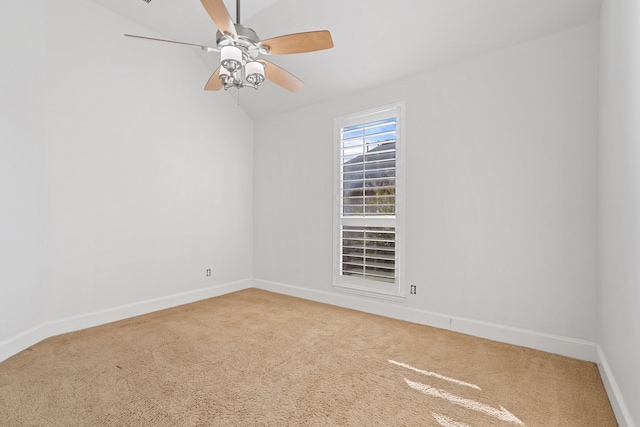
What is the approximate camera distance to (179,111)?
3863mm

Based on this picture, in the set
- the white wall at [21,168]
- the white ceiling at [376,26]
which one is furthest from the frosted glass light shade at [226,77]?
the white wall at [21,168]

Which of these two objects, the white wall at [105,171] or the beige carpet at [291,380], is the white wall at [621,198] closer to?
the beige carpet at [291,380]

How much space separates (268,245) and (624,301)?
3.76 m

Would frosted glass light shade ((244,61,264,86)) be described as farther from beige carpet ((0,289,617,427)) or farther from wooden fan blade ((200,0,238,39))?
beige carpet ((0,289,617,427))

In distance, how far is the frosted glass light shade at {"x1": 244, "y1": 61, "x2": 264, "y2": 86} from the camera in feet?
7.43

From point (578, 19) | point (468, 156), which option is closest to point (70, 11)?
point (468, 156)

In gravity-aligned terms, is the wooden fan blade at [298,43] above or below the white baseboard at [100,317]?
above

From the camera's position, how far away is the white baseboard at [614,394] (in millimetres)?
1545

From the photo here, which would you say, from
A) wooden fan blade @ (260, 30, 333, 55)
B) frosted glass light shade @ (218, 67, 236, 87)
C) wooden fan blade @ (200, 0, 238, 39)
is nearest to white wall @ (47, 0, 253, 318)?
frosted glass light shade @ (218, 67, 236, 87)

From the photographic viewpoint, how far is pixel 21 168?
2516mm

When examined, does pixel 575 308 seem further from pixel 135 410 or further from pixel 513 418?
pixel 135 410

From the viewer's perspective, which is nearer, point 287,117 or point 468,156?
point 468,156

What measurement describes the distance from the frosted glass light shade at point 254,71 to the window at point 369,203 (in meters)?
1.62

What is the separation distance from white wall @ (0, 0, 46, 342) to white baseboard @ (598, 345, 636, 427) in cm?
385
